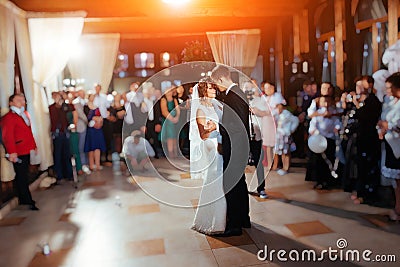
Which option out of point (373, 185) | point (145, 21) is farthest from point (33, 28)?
point (373, 185)

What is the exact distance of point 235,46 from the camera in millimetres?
8516

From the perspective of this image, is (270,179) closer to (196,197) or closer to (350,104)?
(196,197)

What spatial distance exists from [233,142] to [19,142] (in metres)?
2.60

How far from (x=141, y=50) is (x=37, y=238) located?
892 centimetres

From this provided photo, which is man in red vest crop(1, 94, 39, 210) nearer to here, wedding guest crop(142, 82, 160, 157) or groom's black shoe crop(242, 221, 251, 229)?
groom's black shoe crop(242, 221, 251, 229)

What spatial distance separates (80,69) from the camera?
868 centimetres

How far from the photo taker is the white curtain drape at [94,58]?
860cm

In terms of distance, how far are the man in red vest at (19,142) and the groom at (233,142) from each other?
2.47m

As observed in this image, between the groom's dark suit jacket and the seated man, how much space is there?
9.80 feet

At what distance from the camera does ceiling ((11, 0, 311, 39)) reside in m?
6.14

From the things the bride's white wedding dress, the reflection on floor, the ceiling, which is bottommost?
the reflection on floor

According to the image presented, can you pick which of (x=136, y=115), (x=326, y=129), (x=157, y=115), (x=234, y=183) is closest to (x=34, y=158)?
(x=136, y=115)

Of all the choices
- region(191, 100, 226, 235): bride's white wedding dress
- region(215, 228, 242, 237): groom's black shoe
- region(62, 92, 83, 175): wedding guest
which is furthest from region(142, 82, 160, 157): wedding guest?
region(215, 228, 242, 237): groom's black shoe

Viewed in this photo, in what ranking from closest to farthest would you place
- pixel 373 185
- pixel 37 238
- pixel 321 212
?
pixel 37 238, pixel 321 212, pixel 373 185
